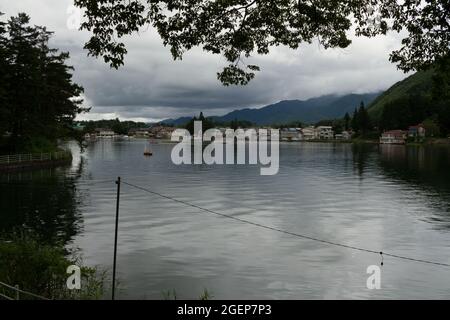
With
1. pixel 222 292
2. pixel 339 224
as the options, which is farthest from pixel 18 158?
pixel 222 292

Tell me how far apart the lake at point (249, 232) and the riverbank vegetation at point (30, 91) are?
12454 millimetres

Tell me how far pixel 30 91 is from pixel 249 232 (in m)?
54.1

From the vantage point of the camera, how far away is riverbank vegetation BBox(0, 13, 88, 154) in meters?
74.2

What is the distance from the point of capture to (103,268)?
88.0 ft

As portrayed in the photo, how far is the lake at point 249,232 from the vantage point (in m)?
24.6

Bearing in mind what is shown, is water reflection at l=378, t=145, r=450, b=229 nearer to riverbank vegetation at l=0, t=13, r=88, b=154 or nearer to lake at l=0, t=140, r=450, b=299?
lake at l=0, t=140, r=450, b=299

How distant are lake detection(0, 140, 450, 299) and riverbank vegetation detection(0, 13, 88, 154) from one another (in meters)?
12.5

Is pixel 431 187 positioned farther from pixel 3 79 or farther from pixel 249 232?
pixel 3 79

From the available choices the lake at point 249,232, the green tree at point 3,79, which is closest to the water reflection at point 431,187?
the lake at point 249,232

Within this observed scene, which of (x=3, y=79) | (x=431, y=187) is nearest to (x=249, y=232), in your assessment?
(x=431, y=187)

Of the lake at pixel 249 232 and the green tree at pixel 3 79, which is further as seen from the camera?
the green tree at pixel 3 79

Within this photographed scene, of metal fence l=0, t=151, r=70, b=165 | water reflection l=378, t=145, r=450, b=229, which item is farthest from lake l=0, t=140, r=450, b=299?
metal fence l=0, t=151, r=70, b=165

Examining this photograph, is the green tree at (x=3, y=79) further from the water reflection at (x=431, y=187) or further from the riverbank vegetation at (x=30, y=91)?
the water reflection at (x=431, y=187)
